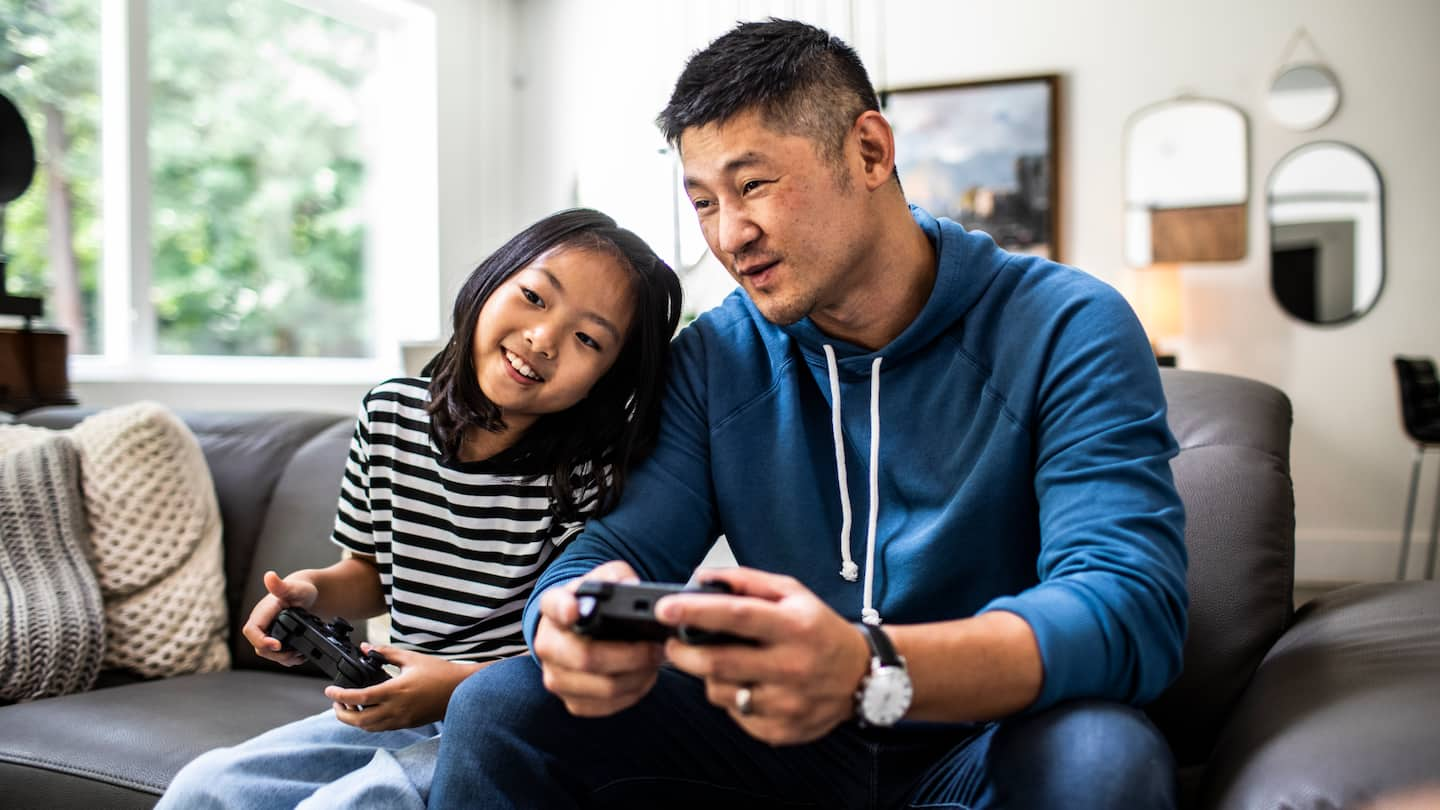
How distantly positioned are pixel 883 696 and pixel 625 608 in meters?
0.21

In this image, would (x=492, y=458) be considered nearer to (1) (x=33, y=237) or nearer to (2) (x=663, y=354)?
(2) (x=663, y=354)

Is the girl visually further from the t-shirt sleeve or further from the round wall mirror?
the round wall mirror

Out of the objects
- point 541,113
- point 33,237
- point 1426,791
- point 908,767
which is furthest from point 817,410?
point 541,113

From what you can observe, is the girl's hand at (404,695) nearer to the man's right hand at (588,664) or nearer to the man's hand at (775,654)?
the man's right hand at (588,664)

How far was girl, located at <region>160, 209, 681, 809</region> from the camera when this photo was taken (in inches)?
51.4

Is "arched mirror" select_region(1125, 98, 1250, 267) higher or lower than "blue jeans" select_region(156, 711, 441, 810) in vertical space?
higher

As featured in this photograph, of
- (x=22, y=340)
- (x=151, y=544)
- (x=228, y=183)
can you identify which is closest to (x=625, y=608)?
(x=151, y=544)

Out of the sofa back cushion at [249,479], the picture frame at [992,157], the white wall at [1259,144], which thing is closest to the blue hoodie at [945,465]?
the sofa back cushion at [249,479]

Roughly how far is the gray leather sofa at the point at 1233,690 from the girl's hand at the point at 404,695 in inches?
15.5

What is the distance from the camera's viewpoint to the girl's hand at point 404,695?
3.79 ft

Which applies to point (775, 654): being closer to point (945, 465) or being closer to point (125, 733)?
point (945, 465)

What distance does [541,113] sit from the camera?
6.00 meters

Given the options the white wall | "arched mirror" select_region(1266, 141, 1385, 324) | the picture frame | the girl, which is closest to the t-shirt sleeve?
the girl

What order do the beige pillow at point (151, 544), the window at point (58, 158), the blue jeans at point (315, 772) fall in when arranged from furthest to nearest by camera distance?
the window at point (58, 158) → the beige pillow at point (151, 544) → the blue jeans at point (315, 772)
